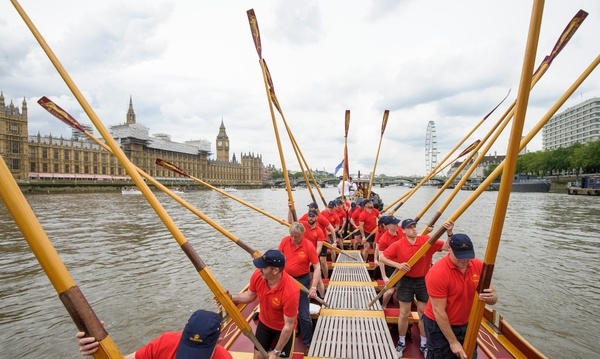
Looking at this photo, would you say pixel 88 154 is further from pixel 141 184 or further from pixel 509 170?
pixel 509 170

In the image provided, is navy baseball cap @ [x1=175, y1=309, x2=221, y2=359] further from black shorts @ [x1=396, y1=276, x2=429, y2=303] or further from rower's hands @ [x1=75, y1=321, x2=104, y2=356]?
black shorts @ [x1=396, y1=276, x2=429, y2=303]

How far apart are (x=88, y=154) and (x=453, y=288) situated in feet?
355

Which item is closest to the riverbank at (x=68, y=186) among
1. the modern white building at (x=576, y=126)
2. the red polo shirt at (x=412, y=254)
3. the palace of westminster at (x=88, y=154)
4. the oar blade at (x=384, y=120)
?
the palace of westminster at (x=88, y=154)

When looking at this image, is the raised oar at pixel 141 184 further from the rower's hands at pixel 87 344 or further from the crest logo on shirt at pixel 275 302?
the rower's hands at pixel 87 344

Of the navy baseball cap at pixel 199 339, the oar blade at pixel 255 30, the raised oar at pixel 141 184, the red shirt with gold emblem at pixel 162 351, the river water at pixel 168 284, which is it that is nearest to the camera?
the navy baseball cap at pixel 199 339

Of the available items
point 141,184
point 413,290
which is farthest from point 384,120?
point 141,184

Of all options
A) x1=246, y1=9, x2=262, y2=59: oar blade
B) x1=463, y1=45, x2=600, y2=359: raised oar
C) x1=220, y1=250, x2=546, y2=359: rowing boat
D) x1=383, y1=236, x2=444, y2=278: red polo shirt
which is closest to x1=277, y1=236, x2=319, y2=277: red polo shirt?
x1=220, y1=250, x2=546, y2=359: rowing boat

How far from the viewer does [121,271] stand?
13906mm

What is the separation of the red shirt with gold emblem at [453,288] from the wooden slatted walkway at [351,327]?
1.39 meters

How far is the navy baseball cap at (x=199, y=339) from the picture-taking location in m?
2.53

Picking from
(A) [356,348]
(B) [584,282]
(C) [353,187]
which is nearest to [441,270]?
(A) [356,348]

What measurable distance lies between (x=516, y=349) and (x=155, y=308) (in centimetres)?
940

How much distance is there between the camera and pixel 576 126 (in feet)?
420

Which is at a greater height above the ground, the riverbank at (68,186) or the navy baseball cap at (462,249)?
the navy baseball cap at (462,249)
